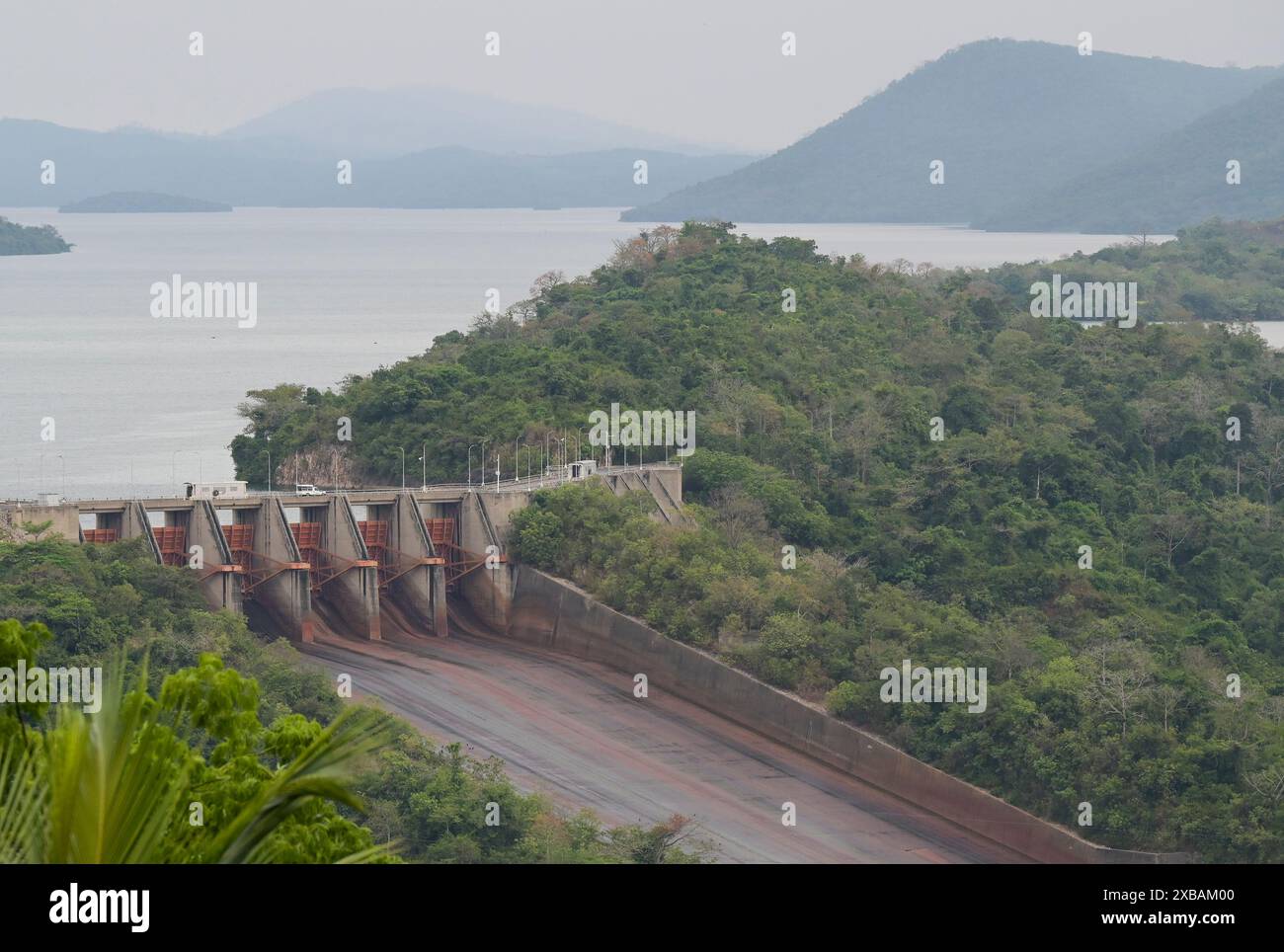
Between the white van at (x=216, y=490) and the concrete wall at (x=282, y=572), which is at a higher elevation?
the white van at (x=216, y=490)

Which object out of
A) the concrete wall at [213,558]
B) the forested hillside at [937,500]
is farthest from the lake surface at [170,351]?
the concrete wall at [213,558]

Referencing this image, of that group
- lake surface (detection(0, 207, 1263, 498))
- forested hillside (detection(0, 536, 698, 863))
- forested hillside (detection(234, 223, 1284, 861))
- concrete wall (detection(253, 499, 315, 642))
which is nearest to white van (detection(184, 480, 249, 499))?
concrete wall (detection(253, 499, 315, 642))

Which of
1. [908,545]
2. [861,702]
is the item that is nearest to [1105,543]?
[908,545]

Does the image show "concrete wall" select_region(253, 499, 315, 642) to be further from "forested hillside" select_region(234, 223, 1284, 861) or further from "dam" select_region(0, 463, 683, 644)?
"forested hillside" select_region(234, 223, 1284, 861)

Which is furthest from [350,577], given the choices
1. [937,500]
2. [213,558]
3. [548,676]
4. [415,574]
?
[937,500]

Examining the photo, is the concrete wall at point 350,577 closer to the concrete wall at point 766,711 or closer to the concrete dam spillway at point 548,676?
the concrete dam spillway at point 548,676
